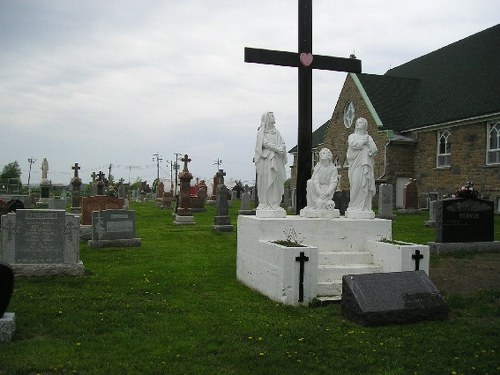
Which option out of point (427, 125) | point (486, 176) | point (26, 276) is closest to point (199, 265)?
point (26, 276)

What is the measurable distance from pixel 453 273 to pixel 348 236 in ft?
8.45

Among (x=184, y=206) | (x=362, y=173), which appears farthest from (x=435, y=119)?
(x=362, y=173)

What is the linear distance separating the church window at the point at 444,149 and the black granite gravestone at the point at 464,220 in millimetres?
13465

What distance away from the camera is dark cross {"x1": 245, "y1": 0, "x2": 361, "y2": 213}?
10305mm

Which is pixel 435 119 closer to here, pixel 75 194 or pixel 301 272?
pixel 75 194

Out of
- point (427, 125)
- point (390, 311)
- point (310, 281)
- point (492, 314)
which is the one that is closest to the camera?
point (390, 311)

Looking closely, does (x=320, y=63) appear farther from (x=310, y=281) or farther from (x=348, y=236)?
(x=310, y=281)

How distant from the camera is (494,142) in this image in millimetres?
22609

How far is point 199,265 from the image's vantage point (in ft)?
35.8

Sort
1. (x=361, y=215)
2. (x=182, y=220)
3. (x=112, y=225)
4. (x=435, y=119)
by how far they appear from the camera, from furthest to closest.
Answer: (x=435, y=119), (x=182, y=220), (x=112, y=225), (x=361, y=215)

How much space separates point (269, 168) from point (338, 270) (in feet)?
7.36

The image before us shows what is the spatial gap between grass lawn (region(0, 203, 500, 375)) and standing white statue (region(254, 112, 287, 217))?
5.15 ft

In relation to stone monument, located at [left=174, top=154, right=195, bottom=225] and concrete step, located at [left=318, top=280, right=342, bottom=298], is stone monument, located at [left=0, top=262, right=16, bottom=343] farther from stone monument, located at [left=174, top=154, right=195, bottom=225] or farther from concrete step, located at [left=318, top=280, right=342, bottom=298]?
stone monument, located at [left=174, top=154, right=195, bottom=225]

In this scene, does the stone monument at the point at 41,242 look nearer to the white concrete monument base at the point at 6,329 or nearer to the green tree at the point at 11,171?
the white concrete monument base at the point at 6,329
